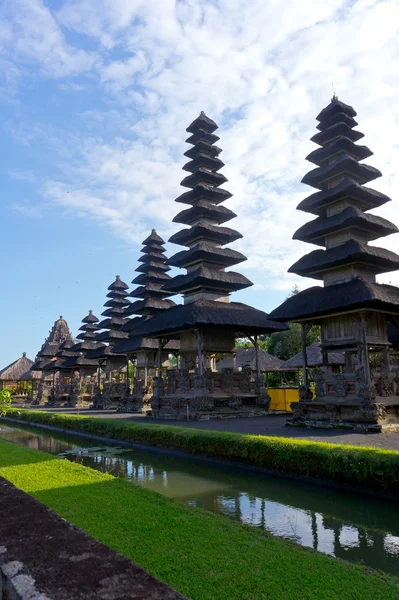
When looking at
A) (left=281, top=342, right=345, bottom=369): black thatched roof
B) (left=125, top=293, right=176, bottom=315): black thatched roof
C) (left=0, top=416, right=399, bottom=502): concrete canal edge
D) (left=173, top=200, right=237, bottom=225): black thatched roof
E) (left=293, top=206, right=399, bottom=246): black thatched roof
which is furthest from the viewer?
(left=125, top=293, right=176, bottom=315): black thatched roof

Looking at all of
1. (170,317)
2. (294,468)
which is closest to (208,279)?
(170,317)

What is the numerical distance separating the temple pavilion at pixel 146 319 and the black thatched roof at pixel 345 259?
11.9 m

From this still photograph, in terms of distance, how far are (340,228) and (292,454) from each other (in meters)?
10.7

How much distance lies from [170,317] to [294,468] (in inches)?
540

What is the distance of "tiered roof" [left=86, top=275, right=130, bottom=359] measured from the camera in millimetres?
35594

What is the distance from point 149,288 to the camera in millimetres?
32188

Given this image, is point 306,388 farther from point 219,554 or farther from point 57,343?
point 57,343

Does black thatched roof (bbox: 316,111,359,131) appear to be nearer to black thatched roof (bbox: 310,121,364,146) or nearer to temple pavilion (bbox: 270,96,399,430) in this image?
temple pavilion (bbox: 270,96,399,430)

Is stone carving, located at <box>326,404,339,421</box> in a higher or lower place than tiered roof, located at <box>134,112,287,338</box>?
lower

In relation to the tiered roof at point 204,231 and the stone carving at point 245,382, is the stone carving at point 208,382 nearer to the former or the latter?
the stone carving at point 245,382

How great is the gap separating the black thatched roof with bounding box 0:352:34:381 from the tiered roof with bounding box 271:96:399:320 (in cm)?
5019

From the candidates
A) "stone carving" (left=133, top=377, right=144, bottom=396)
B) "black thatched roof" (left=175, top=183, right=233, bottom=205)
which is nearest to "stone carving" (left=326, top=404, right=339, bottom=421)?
"black thatched roof" (left=175, top=183, right=233, bottom=205)

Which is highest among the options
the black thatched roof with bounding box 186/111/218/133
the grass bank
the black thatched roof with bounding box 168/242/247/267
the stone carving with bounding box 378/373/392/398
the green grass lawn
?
the black thatched roof with bounding box 186/111/218/133

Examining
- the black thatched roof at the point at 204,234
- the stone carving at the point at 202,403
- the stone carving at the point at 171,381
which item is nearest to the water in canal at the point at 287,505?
the stone carving at the point at 202,403
